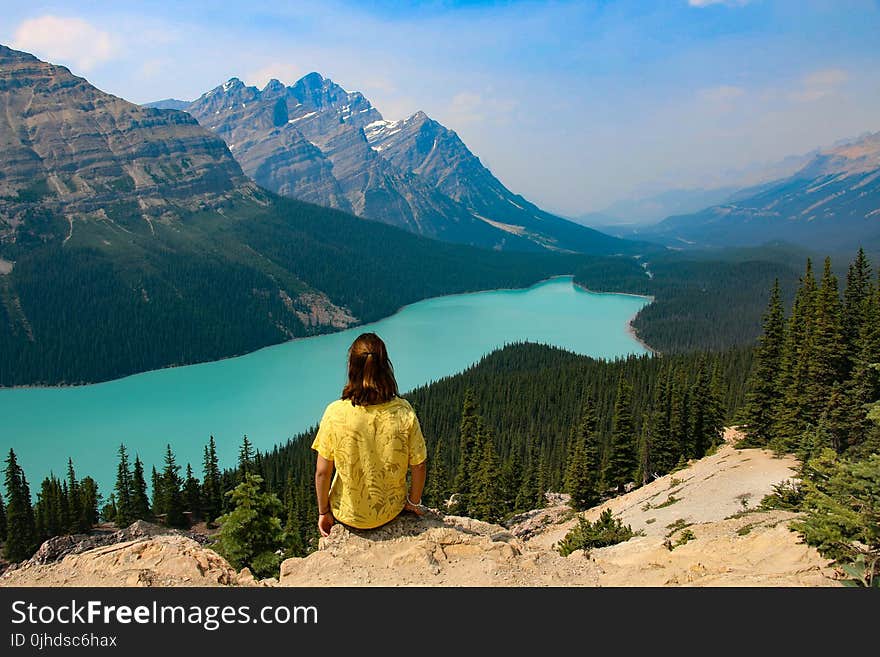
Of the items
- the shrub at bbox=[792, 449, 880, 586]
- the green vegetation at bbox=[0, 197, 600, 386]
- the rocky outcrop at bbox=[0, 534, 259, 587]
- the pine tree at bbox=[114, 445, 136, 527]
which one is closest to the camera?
the shrub at bbox=[792, 449, 880, 586]

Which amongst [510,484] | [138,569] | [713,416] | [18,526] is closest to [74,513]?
[18,526]

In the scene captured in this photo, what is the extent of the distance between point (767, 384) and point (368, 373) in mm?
34041

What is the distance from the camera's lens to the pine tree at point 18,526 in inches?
1556

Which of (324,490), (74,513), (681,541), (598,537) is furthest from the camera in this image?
(74,513)

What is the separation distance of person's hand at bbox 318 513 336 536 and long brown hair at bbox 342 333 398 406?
198cm

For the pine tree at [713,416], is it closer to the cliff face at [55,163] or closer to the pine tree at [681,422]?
the pine tree at [681,422]

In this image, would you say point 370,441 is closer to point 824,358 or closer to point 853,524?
point 853,524

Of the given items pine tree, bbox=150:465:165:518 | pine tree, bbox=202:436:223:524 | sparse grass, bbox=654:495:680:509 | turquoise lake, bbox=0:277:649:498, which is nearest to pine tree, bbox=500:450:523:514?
sparse grass, bbox=654:495:680:509

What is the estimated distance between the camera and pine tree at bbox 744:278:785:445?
33.1m

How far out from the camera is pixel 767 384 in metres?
34.0

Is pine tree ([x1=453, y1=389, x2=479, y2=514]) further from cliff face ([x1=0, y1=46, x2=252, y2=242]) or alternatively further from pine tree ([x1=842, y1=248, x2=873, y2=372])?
cliff face ([x1=0, y1=46, x2=252, y2=242])

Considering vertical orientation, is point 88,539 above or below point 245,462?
below

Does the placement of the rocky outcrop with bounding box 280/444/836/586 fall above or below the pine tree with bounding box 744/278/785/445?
above

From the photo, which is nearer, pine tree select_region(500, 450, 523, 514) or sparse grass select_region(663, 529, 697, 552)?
sparse grass select_region(663, 529, 697, 552)
